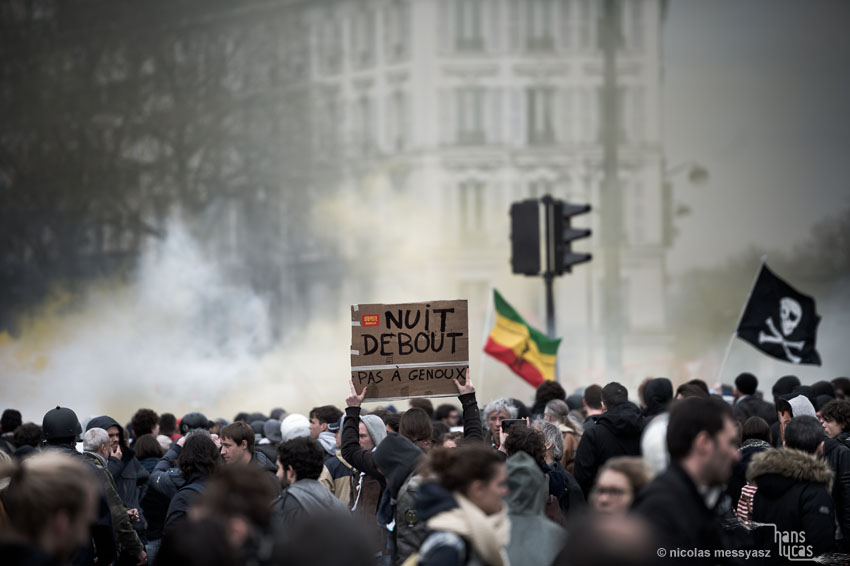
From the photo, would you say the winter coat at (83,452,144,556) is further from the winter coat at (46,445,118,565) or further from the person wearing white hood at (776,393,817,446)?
the person wearing white hood at (776,393,817,446)

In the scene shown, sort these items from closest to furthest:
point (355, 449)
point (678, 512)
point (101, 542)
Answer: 1. point (678, 512)
2. point (101, 542)
3. point (355, 449)

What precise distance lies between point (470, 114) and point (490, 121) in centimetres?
67

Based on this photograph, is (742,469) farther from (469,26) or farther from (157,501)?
(469,26)

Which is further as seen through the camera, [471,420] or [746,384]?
[746,384]

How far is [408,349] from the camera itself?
625 centimetres

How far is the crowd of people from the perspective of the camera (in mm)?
3008

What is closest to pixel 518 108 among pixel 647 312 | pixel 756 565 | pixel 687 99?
pixel 687 99

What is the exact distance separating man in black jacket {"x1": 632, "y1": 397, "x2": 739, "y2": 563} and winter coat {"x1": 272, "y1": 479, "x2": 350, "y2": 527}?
2.03 meters

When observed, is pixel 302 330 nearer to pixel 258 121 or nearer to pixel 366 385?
pixel 258 121

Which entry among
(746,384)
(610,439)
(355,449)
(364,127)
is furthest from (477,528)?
(364,127)

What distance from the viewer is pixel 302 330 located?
→ 3069cm

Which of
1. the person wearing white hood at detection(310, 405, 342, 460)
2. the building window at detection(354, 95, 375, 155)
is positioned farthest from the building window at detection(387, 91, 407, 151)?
the person wearing white hood at detection(310, 405, 342, 460)

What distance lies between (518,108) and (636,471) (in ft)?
94.8

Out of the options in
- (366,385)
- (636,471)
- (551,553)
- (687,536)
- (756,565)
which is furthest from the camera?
(366,385)
